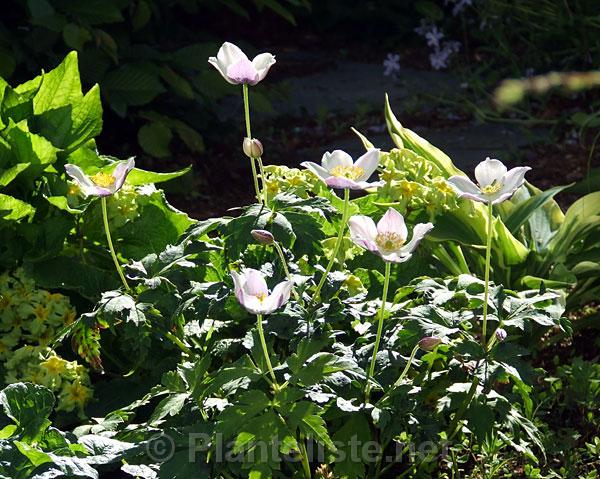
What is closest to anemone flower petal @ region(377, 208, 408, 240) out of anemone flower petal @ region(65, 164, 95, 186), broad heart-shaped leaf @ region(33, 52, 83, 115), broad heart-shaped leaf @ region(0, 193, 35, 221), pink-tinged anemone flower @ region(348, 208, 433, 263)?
pink-tinged anemone flower @ region(348, 208, 433, 263)

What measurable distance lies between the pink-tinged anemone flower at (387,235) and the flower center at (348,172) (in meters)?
0.12

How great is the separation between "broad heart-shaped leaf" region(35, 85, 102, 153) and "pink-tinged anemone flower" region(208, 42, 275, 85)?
0.68 m

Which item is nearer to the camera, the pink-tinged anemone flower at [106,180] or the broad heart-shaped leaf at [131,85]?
the pink-tinged anemone flower at [106,180]

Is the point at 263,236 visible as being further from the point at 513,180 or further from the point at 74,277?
the point at 74,277

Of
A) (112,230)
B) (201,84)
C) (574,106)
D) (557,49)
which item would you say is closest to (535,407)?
(112,230)

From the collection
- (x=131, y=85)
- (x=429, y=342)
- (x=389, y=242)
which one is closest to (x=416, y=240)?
(x=389, y=242)

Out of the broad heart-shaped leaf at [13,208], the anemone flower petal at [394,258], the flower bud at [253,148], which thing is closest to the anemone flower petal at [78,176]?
the flower bud at [253,148]

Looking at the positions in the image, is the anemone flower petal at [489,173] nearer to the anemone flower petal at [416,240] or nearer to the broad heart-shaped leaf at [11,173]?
Answer: the anemone flower petal at [416,240]

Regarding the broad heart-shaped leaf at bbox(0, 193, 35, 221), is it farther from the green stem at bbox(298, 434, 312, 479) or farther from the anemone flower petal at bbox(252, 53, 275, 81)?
the green stem at bbox(298, 434, 312, 479)

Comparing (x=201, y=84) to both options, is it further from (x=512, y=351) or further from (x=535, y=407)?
(x=512, y=351)

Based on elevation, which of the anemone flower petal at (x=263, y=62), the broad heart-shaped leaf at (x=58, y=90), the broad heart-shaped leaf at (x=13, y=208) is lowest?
the broad heart-shaped leaf at (x=13, y=208)

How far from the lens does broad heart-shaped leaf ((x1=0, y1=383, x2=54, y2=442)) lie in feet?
6.18

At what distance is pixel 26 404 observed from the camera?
1.92 metres

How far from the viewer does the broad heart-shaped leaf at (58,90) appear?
278 cm
